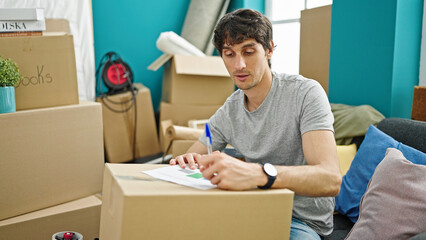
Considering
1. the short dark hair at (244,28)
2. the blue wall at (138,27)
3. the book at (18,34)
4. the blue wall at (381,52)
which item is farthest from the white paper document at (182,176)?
the blue wall at (138,27)

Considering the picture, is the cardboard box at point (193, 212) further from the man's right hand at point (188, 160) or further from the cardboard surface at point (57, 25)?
the cardboard surface at point (57, 25)

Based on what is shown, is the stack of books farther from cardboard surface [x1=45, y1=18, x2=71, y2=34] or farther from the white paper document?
cardboard surface [x1=45, y1=18, x2=71, y2=34]

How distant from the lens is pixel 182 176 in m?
1.08

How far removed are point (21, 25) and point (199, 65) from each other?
1724 mm

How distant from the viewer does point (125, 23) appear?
156 inches

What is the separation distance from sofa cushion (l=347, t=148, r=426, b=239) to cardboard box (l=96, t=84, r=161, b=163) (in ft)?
8.24

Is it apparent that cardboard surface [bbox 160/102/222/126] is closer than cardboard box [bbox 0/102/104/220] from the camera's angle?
No

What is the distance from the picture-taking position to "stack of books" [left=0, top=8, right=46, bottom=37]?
173 cm

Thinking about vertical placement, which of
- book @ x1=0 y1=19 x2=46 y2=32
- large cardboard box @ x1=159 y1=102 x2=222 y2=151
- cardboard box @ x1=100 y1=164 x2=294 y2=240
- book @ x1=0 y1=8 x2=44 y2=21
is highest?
book @ x1=0 y1=8 x2=44 y2=21

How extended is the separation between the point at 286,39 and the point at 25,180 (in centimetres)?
247

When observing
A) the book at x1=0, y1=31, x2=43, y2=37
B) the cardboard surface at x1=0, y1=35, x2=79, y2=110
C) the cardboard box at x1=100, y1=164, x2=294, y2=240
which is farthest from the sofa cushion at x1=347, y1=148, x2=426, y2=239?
the book at x1=0, y1=31, x2=43, y2=37

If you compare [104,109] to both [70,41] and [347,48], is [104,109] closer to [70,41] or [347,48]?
[70,41]

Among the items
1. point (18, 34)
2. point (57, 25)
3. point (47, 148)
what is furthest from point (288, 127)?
point (57, 25)

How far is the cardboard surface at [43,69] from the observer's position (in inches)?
68.4
